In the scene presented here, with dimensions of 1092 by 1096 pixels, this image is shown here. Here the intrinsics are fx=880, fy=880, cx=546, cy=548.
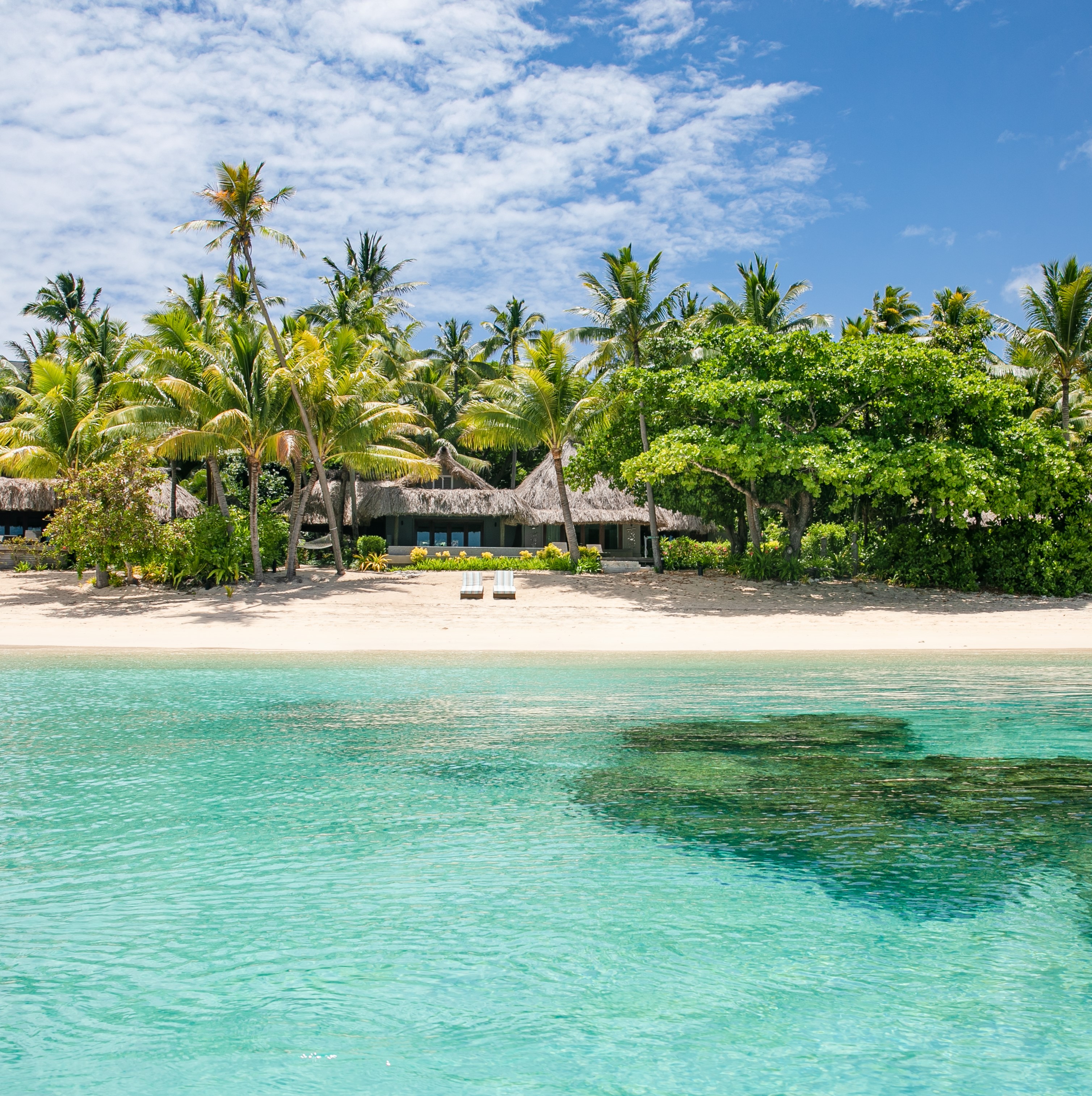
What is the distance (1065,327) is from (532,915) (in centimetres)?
2640

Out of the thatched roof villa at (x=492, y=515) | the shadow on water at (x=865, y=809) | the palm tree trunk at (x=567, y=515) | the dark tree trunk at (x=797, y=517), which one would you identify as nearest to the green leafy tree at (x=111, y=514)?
the thatched roof villa at (x=492, y=515)

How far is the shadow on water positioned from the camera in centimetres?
475

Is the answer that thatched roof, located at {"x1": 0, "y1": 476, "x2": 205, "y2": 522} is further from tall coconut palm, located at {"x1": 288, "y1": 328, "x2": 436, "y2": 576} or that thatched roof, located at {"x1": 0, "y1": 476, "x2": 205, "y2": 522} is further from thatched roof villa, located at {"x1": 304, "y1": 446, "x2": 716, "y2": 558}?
tall coconut palm, located at {"x1": 288, "y1": 328, "x2": 436, "y2": 576}

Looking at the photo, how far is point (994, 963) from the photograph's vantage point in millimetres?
3832

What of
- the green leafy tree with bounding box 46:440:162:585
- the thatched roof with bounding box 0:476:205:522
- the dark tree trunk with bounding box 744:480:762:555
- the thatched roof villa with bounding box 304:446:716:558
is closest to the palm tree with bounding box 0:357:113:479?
the green leafy tree with bounding box 46:440:162:585

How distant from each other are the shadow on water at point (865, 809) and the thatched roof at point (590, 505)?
75.4ft

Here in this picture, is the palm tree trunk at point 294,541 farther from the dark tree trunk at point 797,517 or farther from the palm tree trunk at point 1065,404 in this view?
the palm tree trunk at point 1065,404

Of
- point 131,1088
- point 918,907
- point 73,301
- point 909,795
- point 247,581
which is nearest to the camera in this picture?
point 131,1088

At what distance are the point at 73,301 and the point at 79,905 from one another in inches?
1713

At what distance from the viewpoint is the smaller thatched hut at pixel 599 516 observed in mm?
31250

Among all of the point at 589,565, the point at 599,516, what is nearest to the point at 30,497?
the point at 589,565

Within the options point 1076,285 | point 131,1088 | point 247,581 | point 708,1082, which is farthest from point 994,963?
point 1076,285

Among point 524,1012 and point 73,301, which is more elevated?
point 73,301

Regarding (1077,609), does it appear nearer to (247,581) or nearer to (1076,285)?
(1076,285)
